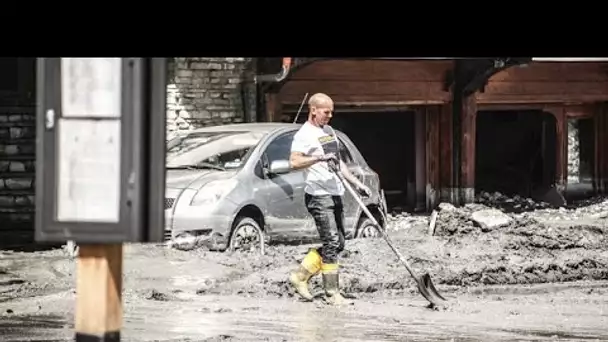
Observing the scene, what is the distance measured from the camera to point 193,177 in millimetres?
4504

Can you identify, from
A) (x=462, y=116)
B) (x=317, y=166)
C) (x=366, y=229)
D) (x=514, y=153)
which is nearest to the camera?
(x=317, y=166)

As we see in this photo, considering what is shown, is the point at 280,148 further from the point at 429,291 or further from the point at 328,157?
the point at 429,291

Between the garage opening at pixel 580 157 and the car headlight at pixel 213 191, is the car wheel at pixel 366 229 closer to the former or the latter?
the car headlight at pixel 213 191

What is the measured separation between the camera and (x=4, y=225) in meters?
4.65

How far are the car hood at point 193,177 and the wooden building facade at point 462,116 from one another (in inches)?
21.4

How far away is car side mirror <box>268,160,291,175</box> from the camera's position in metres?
4.59

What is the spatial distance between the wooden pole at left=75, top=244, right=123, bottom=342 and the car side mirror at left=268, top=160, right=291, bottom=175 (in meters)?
1.82

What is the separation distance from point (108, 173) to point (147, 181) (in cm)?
10

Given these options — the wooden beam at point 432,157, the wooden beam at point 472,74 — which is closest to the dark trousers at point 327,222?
the wooden beam at point 432,157

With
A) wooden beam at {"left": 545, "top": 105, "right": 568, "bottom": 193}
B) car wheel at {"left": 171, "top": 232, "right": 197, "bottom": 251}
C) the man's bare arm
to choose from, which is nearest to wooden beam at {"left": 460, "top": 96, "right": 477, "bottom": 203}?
wooden beam at {"left": 545, "top": 105, "right": 568, "bottom": 193}

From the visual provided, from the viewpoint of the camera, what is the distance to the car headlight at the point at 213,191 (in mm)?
4488

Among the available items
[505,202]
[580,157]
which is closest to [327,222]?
[505,202]

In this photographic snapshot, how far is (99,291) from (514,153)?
11.0ft
